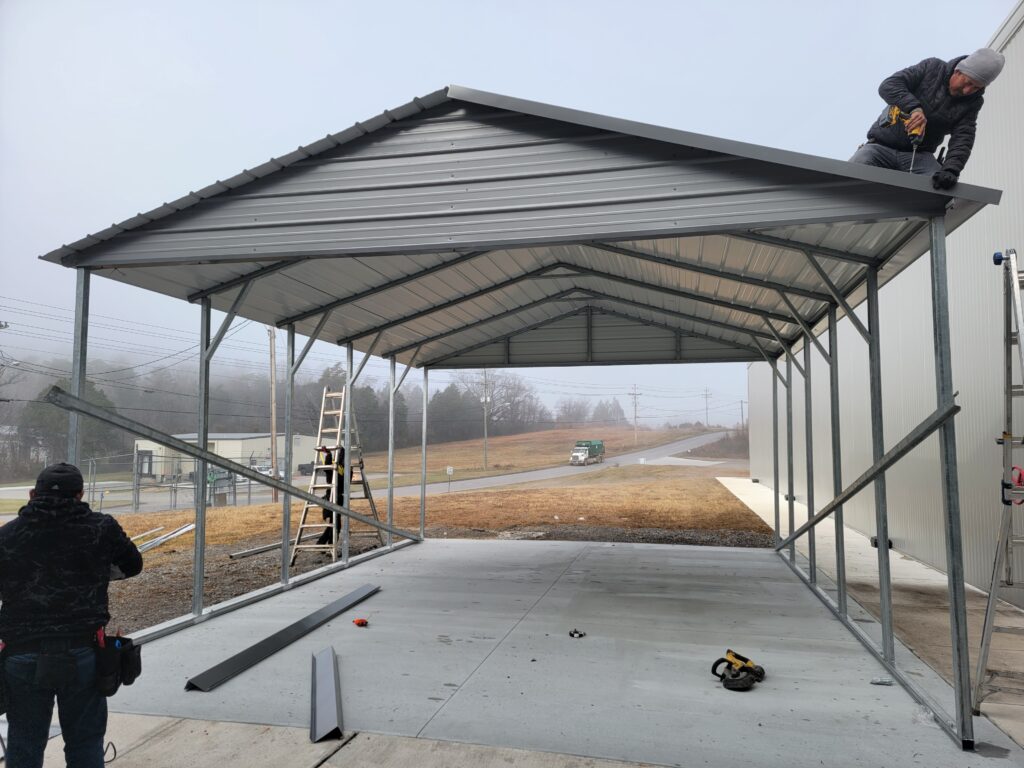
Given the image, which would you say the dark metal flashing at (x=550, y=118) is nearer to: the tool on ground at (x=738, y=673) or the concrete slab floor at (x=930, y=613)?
the tool on ground at (x=738, y=673)

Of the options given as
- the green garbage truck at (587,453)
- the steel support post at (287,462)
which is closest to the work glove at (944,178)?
the steel support post at (287,462)

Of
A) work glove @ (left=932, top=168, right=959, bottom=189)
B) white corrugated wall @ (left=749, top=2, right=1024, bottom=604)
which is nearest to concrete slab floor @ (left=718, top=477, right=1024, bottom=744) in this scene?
white corrugated wall @ (left=749, top=2, right=1024, bottom=604)

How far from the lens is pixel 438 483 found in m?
32.6

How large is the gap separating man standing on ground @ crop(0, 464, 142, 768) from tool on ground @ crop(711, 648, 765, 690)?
11.9 feet

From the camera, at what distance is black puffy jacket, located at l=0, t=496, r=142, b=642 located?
2.61 meters

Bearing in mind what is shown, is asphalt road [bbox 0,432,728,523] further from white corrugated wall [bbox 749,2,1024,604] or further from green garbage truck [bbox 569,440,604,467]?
white corrugated wall [bbox 749,2,1024,604]

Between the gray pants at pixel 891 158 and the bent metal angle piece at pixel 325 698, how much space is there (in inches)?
186

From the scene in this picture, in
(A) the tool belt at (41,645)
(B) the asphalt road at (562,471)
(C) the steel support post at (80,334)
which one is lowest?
(B) the asphalt road at (562,471)

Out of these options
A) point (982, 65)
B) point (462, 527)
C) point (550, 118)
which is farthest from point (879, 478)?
point (462, 527)

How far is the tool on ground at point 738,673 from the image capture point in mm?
4336

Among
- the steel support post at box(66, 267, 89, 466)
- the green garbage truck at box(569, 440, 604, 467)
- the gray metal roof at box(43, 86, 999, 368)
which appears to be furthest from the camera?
the green garbage truck at box(569, 440, 604, 467)

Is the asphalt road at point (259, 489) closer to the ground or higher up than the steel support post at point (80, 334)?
closer to the ground

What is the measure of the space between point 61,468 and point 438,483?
30.3m

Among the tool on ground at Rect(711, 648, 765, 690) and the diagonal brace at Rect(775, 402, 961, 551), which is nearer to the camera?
the diagonal brace at Rect(775, 402, 961, 551)
